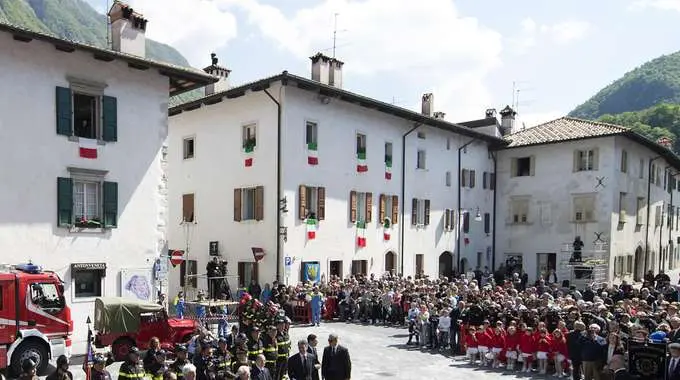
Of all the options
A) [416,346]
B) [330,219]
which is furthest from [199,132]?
[416,346]

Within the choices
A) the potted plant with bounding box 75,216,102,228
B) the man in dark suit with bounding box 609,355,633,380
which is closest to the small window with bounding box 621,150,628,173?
the man in dark suit with bounding box 609,355,633,380

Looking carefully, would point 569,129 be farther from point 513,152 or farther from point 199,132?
point 199,132

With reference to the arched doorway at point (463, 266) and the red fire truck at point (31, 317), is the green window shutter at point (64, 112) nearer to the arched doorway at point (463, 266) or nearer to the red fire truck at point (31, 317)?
the red fire truck at point (31, 317)

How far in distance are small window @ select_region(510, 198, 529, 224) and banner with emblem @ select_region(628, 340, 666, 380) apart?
2891cm

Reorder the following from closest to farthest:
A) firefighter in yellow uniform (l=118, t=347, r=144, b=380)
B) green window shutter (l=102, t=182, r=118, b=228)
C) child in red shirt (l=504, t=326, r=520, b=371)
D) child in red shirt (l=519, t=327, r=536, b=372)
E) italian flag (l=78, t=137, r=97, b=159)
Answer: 1. firefighter in yellow uniform (l=118, t=347, r=144, b=380)
2. child in red shirt (l=519, t=327, r=536, b=372)
3. child in red shirt (l=504, t=326, r=520, b=371)
4. italian flag (l=78, t=137, r=97, b=159)
5. green window shutter (l=102, t=182, r=118, b=228)

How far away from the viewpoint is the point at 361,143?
98.2ft

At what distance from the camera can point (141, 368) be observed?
9859 mm

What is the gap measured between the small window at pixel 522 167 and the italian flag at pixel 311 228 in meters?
18.4

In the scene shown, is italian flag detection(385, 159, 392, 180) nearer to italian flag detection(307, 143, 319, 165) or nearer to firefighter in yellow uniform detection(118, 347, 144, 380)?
italian flag detection(307, 143, 319, 165)

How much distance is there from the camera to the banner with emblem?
1019 cm

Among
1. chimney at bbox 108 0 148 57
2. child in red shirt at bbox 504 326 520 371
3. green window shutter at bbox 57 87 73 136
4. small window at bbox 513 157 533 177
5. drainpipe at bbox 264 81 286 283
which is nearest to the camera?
child in red shirt at bbox 504 326 520 371

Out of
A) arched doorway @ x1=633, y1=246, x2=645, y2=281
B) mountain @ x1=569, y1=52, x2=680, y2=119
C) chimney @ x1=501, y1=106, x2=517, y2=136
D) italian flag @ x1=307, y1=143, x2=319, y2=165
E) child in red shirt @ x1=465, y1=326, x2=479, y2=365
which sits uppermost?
mountain @ x1=569, y1=52, x2=680, y2=119

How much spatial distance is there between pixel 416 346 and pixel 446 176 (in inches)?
710

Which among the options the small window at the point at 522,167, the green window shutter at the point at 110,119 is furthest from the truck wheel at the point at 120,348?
the small window at the point at 522,167
